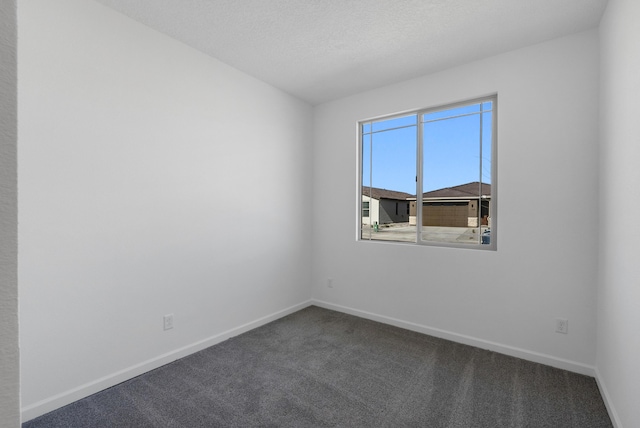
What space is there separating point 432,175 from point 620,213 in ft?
5.24

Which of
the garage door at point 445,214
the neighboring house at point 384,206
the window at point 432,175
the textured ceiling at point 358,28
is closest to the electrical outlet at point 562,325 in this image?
the window at point 432,175

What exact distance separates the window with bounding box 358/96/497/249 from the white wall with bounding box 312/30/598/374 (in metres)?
0.16

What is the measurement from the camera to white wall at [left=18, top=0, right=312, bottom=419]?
1.85m

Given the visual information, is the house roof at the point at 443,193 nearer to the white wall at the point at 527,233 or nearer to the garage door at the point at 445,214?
the garage door at the point at 445,214

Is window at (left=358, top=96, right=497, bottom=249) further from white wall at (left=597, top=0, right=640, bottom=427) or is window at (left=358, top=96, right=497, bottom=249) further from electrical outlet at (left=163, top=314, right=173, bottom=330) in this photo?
electrical outlet at (left=163, top=314, right=173, bottom=330)

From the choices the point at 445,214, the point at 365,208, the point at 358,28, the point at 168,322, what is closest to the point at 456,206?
the point at 445,214

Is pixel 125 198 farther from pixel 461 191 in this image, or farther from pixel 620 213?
pixel 620 213

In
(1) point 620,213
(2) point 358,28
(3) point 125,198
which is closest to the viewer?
(1) point 620,213

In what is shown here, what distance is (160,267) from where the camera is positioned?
245cm

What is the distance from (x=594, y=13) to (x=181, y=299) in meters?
3.81

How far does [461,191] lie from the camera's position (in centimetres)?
307

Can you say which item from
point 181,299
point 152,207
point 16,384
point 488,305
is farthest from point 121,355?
point 488,305

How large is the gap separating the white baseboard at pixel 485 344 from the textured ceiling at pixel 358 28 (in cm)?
257

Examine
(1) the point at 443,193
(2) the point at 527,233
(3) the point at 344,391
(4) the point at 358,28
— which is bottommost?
(3) the point at 344,391
